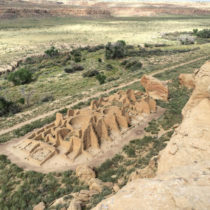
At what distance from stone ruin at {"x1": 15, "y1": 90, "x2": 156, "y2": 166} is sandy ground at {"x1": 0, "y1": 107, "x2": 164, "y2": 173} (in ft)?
1.21

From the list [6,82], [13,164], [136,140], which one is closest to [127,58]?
[6,82]

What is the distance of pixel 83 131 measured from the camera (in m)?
17.4

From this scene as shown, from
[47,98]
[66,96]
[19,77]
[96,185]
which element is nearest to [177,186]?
[96,185]

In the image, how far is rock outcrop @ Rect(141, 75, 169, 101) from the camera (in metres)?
26.5

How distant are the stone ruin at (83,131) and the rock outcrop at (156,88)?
14.4 ft

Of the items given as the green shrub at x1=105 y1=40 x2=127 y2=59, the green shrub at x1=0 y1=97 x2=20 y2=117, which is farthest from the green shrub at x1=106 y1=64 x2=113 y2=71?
the green shrub at x1=0 y1=97 x2=20 y2=117

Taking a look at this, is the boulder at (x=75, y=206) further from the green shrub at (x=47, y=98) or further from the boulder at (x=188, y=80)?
the green shrub at (x=47, y=98)

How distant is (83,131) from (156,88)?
14313 mm

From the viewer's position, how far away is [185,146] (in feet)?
31.1

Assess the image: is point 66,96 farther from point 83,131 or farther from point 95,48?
point 95,48

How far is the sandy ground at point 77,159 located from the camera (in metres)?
16.3

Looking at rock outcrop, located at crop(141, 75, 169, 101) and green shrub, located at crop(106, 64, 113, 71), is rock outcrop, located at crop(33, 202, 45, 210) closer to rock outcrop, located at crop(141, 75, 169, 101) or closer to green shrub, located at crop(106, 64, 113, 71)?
rock outcrop, located at crop(141, 75, 169, 101)

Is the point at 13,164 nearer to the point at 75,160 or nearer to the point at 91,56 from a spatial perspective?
the point at 75,160

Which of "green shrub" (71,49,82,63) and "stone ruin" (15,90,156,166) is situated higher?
"stone ruin" (15,90,156,166)
